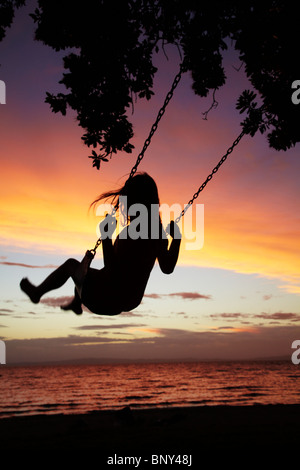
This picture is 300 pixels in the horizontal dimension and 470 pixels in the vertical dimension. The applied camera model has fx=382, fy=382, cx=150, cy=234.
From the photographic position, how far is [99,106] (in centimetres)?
482

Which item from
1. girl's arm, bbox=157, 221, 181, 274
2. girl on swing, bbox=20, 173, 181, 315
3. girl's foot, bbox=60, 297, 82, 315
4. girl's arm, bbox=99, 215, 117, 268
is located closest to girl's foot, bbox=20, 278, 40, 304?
girl on swing, bbox=20, 173, 181, 315

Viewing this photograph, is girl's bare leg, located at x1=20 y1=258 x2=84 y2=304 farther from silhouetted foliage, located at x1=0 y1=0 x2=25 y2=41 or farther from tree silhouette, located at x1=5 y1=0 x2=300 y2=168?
silhouetted foliage, located at x1=0 y1=0 x2=25 y2=41

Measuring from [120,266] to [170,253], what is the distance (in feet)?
2.27

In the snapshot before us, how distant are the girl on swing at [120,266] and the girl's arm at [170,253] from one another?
0.61 ft

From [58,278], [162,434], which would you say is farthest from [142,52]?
[162,434]

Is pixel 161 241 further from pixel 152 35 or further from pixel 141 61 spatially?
pixel 152 35

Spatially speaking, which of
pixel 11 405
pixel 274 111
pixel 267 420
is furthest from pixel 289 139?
pixel 11 405

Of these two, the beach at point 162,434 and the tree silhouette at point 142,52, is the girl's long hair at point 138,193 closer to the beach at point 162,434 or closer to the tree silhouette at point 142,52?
the tree silhouette at point 142,52

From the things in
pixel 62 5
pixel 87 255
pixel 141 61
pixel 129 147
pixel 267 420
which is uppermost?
pixel 62 5

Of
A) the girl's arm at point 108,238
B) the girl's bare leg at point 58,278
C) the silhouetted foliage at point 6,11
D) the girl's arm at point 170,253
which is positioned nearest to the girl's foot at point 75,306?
the girl's bare leg at point 58,278

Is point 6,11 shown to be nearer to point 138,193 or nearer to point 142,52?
point 142,52

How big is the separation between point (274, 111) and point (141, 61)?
1815 millimetres

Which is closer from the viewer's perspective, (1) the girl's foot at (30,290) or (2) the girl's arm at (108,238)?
(2) the girl's arm at (108,238)

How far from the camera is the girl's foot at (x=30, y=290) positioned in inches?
152
